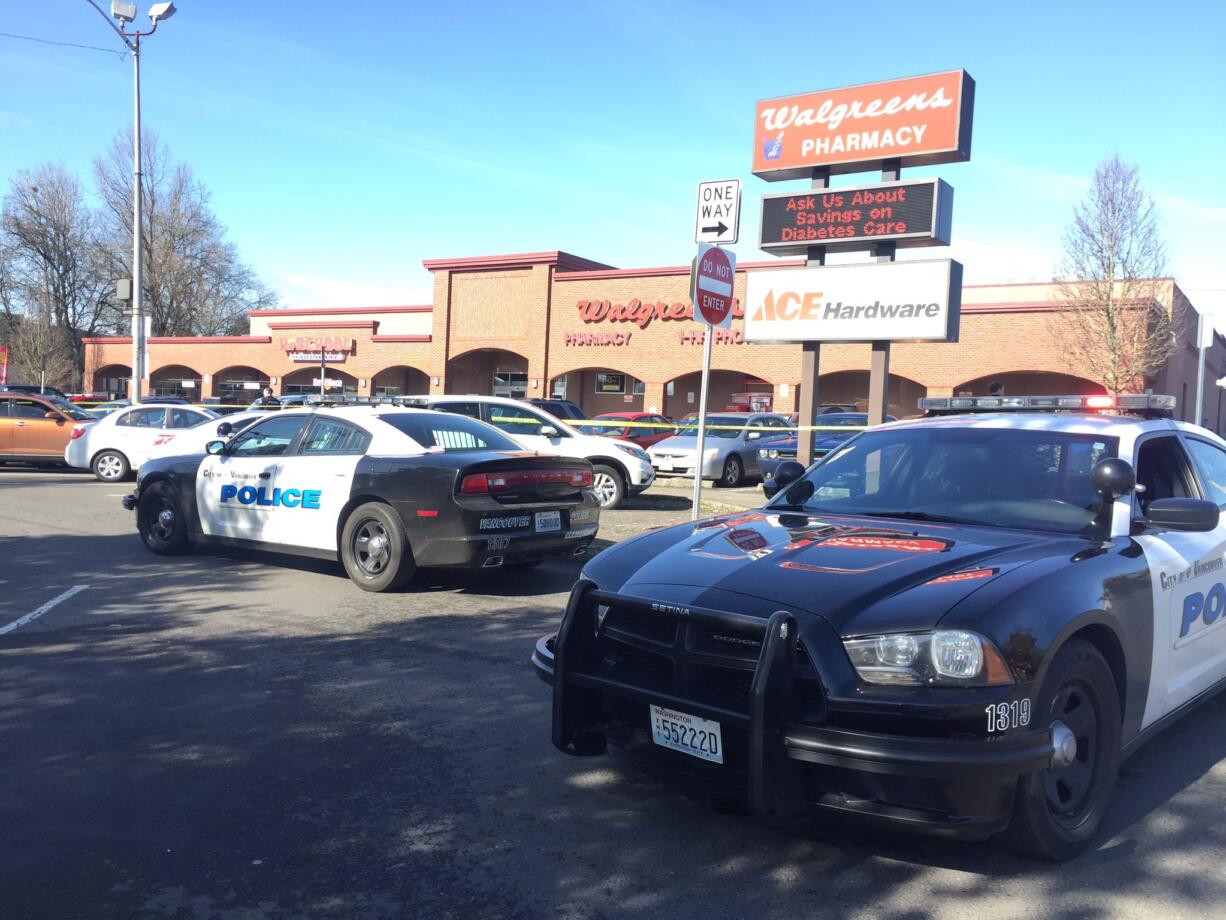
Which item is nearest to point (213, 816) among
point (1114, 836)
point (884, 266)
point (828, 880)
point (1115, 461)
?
point (828, 880)

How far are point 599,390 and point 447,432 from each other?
3631 centimetres

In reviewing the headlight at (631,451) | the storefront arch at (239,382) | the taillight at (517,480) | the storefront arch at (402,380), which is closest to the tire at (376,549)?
the taillight at (517,480)

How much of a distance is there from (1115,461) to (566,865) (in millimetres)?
2789

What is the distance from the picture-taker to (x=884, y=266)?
1738 centimetres

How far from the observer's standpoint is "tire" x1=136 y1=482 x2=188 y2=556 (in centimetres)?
994

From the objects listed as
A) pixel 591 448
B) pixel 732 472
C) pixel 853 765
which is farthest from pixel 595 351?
pixel 853 765

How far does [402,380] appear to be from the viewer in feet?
165

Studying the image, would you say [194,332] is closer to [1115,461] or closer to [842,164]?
[842,164]

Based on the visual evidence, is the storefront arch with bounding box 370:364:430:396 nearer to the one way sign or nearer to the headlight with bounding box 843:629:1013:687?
the one way sign

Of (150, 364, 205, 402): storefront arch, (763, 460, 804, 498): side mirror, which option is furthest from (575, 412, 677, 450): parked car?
(150, 364, 205, 402): storefront arch

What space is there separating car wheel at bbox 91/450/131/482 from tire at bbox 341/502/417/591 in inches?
480

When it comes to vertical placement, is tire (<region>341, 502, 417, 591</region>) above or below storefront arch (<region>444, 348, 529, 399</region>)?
below

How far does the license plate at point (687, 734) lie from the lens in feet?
11.1

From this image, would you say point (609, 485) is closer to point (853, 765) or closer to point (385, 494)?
point (385, 494)
